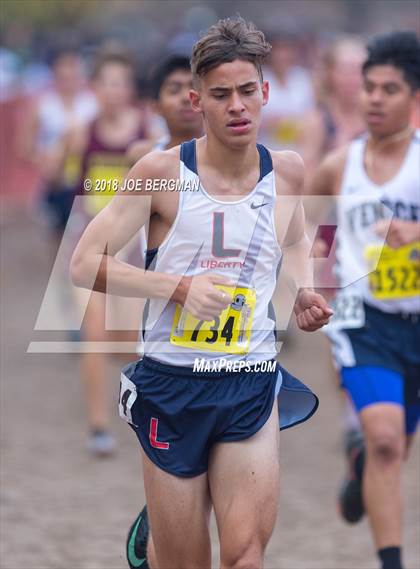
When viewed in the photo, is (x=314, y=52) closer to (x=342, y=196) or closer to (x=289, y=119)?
(x=289, y=119)

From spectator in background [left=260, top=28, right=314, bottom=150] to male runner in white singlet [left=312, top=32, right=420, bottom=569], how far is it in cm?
608

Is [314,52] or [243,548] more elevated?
[314,52]

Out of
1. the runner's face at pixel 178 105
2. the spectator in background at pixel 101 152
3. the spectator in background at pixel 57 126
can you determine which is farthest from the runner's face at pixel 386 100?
the spectator in background at pixel 57 126

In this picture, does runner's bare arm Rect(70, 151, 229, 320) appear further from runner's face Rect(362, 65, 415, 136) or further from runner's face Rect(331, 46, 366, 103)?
runner's face Rect(331, 46, 366, 103)

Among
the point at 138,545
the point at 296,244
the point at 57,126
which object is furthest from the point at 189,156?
the point at 57,126

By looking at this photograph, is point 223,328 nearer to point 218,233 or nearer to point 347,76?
point 218,233

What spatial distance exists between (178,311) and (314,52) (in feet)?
68.2

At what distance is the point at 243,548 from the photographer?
162 inches

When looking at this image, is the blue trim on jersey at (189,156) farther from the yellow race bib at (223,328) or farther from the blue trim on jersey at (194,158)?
the yellow race bib at (223,328)

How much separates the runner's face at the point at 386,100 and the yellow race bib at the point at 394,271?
1.77ft

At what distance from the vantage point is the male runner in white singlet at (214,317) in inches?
167

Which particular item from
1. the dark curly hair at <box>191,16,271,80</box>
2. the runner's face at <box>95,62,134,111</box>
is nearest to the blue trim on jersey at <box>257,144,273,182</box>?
the dark curly hair at <box>191,16,271,80</box>

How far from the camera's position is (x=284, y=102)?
12.7 meters

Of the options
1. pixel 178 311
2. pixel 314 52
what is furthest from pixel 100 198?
pixel 314 52
